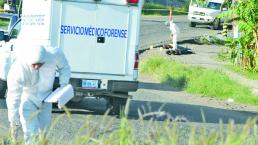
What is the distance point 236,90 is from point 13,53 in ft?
27.4

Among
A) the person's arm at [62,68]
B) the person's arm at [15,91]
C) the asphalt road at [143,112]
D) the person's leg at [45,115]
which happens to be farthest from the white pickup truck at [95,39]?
the person's arm at [15,91]

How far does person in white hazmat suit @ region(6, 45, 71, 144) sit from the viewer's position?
952cm

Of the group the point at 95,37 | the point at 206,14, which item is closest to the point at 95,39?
Answer: the point at 95,37

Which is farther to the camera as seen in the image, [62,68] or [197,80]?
[197,80]

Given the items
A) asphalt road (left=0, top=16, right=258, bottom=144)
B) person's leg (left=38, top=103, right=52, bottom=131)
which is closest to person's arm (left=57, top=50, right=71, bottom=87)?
person's leg (left=38, top=103, right=52, bottom=131)

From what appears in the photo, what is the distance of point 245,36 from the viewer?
27688mm

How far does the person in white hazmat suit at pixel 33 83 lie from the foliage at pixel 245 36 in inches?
678

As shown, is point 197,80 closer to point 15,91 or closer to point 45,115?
point 45,115

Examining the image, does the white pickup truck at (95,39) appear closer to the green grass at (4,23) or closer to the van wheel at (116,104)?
the van wheel at (116,104)

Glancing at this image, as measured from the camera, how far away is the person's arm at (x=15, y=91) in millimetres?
9594

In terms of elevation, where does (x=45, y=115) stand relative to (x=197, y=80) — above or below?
above

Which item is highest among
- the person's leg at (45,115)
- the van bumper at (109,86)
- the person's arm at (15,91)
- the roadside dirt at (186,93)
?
the person's arm at (15,91)

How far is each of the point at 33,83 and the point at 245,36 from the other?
1873cm

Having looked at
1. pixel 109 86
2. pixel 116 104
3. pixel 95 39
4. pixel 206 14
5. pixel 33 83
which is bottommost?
pixel 116 104
